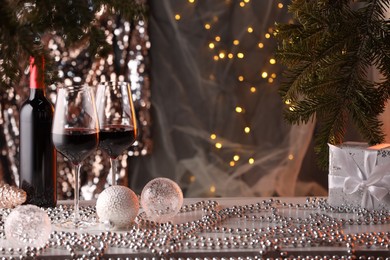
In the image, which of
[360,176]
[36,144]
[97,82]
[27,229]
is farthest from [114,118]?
[97,82]

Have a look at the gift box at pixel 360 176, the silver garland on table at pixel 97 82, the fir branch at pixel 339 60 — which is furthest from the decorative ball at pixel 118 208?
the silver garland on table at pixel 97 82

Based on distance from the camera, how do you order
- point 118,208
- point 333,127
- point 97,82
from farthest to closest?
1. point 97,82
2. point 333,127
3. point 118,208

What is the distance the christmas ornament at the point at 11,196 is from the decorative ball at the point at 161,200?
0.25m

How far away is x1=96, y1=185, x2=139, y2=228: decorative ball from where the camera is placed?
4.17ft

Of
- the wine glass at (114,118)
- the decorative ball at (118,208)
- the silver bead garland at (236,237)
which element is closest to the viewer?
the silver bead garland at (236,237)

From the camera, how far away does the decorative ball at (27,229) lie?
3.77 feet

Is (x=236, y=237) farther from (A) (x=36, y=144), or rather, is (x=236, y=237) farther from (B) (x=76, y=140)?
(A) (x=36, y=144)

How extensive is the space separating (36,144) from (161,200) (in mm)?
286

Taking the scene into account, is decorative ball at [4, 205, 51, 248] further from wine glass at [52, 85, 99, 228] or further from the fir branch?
the fir branch

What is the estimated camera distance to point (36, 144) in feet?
4.63

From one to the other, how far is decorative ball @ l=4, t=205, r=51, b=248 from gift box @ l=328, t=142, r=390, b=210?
2.00ft

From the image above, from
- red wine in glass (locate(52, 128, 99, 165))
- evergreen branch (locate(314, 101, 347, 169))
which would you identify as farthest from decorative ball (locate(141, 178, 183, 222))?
evergreen branch (locate(314, 101, 347, 169))

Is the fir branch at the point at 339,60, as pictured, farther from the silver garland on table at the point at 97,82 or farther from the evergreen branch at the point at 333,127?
the silver garland on table at the point at 97,82

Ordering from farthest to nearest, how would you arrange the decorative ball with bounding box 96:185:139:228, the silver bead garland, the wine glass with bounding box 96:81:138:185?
the wine glass with bounding box 96:81:138:185
the decorative ball with bounding box 96:185:139:228
the silver bead garland
